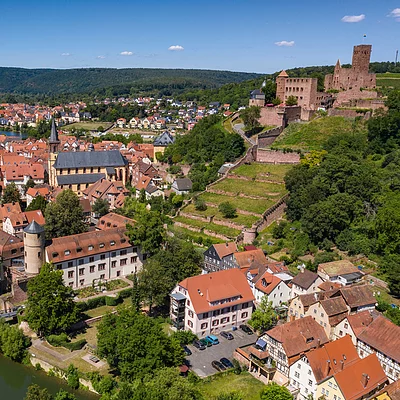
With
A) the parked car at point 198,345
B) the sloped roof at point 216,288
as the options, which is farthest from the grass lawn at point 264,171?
the parked car at point 198,345

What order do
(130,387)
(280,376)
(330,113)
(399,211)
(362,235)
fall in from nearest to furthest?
(130,387) → (280,376) → (399,211) → (362,235) → (330,113)

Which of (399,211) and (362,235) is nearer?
(399,211)

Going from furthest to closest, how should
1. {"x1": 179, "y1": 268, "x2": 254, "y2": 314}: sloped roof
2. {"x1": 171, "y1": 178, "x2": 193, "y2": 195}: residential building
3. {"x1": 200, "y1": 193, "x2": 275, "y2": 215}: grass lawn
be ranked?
1. {"x1": 171, "y1": 178, "x2": 193, "y2": 195}: residential building
2. {"x1": 200, "y1": 193, "x2": 275, "y2": 215}: grass lawn
3. {"x1": 179, "y1": 268, "x2": 254, "y2": 314}: sloped roof

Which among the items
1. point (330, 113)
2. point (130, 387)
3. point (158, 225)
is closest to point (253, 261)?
point (158, 225)

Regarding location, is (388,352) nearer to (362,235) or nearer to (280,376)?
(280,376)

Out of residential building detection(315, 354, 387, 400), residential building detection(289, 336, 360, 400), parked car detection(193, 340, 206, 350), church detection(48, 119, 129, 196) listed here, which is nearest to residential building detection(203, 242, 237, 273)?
parked car detection(193, 340, 206, 350)

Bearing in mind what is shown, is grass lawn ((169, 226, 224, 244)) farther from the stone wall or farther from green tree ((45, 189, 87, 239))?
the stone wall
